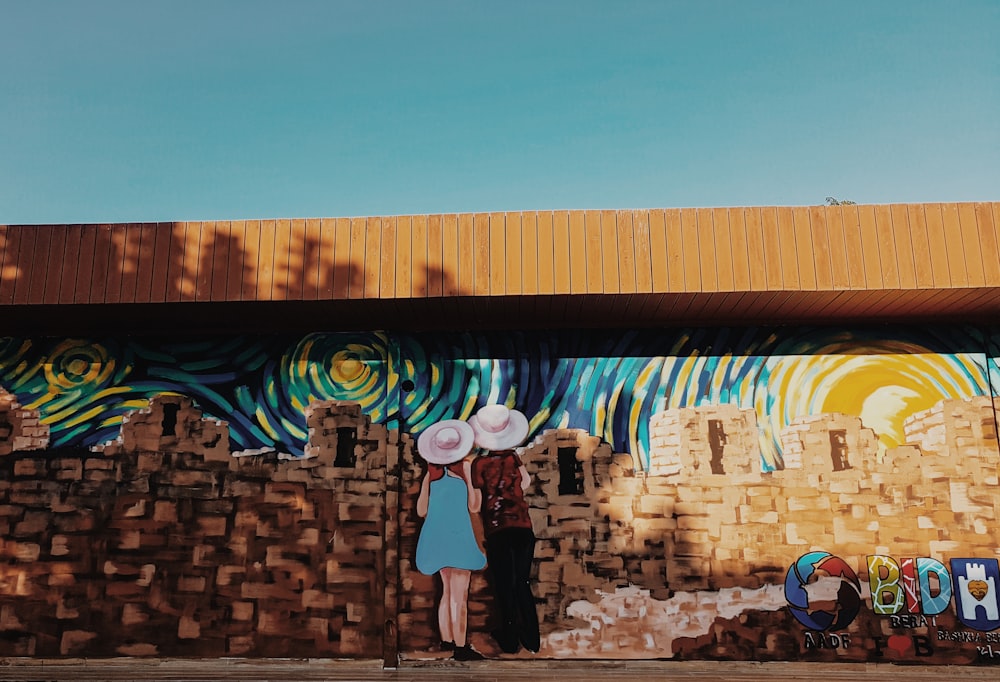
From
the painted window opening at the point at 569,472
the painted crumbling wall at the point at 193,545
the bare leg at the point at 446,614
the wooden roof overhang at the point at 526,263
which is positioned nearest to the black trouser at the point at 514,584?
the bare leg at the point at 446,614

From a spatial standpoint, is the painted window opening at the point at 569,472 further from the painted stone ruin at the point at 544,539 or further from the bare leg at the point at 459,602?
the bare leg at the point at 459,602

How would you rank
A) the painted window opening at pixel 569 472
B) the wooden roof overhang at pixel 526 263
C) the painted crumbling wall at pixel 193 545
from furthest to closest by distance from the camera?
the painted window opening at pixel 569 472 < the painted crumbling wall at pixel 193 545 < the wooden roof overhang at pixel 526 263

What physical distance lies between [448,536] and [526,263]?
9.04ft

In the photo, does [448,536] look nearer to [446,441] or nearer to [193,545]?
[446,441]

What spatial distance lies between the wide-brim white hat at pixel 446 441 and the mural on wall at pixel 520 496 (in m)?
0.02

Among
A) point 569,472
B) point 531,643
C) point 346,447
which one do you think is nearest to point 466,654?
point 531,643

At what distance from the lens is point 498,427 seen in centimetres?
777

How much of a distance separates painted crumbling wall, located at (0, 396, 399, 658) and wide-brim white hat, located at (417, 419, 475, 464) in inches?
12.8

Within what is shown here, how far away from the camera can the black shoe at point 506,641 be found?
24.2 ft

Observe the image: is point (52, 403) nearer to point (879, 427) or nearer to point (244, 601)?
point (244, 601)

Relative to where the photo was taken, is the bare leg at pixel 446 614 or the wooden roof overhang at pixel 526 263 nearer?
the wooden roof overhang at pixel 526 263

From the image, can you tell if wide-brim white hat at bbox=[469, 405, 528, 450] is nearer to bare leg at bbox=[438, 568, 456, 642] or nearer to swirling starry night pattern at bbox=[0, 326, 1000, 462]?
swirling starry night pattern at bbox=[0, 326, 1000, 462]

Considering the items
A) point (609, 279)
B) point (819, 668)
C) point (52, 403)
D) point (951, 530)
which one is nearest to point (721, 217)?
point (609, 279)

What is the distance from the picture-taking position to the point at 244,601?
24.7 ft
